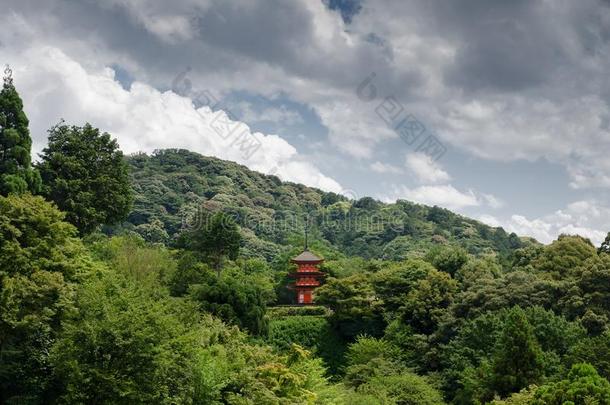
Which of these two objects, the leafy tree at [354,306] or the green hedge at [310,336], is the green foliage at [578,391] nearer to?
the leafy tree at [354,306]

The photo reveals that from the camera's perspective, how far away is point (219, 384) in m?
14.0

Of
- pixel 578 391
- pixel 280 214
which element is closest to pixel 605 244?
pixel 578 391

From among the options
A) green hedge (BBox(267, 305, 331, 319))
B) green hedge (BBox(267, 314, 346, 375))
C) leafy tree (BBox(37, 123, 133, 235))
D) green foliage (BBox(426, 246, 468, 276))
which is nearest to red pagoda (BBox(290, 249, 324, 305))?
green hedge (BBox(267, 305, 331, 319))

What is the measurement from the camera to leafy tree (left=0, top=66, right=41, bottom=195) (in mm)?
19328

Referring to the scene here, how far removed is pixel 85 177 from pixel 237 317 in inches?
325

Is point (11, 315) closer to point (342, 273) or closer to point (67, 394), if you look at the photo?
point (67, 394)

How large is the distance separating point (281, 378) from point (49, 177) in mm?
13371

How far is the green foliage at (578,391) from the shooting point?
12.8m

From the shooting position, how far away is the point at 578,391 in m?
12.9

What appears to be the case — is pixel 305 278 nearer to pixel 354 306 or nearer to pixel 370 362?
pixel 354 306

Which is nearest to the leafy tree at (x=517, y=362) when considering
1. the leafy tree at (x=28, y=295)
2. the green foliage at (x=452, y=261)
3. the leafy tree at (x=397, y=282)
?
the leafy tree at (x=397, y=282)

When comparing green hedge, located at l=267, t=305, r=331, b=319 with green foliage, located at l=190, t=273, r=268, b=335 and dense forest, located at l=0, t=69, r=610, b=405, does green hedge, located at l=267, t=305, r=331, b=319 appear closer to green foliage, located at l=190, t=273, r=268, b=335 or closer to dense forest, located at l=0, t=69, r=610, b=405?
dense forest, located at l=0, t=69, r=610, b=405

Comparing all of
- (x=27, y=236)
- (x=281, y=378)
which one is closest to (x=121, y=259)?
(x=27, y=236)

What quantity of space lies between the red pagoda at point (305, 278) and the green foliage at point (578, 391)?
838 inches
